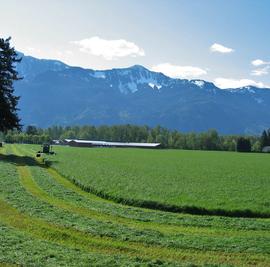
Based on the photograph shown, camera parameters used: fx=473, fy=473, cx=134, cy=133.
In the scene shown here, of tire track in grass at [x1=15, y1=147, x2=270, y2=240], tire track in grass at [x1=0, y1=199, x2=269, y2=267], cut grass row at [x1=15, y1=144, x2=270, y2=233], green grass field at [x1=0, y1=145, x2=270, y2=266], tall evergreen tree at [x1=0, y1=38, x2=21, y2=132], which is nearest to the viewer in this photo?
green grass field at [x1=0, y1=145, x2=270, y2=266]

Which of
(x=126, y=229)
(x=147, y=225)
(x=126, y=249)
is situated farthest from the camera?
(x=147, y=225)

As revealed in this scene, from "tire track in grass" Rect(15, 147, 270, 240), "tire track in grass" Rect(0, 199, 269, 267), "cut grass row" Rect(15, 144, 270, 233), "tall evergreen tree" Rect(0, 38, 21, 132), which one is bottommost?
"tire track in grass" Rect(0, 199, 269, 267)

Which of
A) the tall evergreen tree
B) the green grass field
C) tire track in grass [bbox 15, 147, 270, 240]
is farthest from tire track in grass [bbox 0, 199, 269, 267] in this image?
the tall evergreen tree

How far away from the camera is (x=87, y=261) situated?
53.2 feet

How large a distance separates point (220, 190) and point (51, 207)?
1467 cm

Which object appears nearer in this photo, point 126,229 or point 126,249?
point 126,249

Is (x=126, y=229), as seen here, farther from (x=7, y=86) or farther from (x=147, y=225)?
(x=7, y=86)

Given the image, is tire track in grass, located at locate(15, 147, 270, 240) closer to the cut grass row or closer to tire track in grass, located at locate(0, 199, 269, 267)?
the cut grass row

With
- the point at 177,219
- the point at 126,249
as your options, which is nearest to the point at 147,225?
the point at 177,219

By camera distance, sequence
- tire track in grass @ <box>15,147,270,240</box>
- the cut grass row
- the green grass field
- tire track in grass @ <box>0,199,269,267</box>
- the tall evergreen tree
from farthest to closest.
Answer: the tall evergreen tree → the cut grass row → tire track in grass @ <box>15,147,270,240</box> → tire track in grass @ <box>0,199,269,267</box> → the green grass field

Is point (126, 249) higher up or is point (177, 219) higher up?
point (177, 219)

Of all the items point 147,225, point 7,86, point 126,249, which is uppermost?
point 7,86

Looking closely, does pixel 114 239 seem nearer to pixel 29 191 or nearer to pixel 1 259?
pixel 1 259

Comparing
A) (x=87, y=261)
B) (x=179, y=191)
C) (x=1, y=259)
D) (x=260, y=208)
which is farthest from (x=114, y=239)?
(x=179, y=191)
